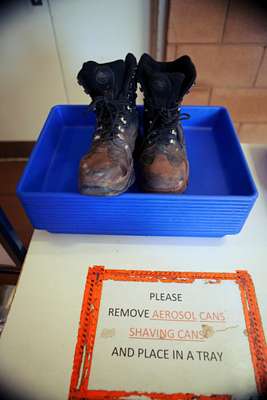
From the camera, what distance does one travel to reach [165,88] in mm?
458

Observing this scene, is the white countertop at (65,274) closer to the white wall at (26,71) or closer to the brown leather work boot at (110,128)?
the brown leather work boot at (110,128)

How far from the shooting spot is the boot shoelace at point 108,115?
48cm

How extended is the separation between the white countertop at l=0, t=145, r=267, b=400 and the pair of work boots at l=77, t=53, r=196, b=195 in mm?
107

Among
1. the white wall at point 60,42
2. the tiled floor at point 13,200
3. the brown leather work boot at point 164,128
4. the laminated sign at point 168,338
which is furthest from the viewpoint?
the tiled floor at point 13,200

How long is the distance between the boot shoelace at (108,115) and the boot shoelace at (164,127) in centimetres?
6

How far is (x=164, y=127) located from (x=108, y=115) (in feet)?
0.35

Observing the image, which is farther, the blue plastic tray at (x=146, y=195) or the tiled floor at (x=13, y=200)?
the tiled floor at (x=13, y=200)

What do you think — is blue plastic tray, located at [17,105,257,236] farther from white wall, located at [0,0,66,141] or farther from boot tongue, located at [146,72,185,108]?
white wall, located at [0,0,66,141]

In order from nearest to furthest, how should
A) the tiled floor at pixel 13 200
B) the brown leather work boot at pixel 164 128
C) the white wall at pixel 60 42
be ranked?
1. the brown leather work boot at pixel 164 128
2. the white wall at pixel 60 42
3. the tiled floor at pixel 13 200

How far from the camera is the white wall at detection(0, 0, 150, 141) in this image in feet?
2.66

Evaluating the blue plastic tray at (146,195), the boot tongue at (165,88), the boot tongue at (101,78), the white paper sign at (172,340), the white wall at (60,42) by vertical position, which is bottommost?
the white paper sign at (172,340)

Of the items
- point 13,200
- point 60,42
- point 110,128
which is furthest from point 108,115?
point 13,200

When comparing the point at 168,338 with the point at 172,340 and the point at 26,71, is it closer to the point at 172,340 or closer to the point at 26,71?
the point at 172,340

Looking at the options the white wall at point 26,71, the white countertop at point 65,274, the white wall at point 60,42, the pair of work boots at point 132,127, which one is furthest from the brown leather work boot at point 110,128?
the white wall at point 26,71
